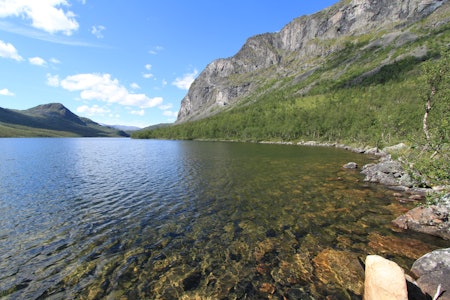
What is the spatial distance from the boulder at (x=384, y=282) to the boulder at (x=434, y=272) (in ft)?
7.39

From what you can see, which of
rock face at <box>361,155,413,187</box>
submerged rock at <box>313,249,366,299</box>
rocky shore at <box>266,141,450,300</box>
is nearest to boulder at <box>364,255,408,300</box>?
rocky shore at <box>266,141,450,300</box>

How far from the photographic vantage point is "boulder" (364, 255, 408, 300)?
28.9 feet

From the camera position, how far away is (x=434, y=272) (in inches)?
423

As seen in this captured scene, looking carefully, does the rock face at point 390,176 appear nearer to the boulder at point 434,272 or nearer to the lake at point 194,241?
the lake at point 194,241

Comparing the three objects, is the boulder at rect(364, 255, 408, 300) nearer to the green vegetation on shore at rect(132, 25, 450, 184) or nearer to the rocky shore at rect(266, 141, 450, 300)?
the rocky shore at rect(266, 141, 450, 300)

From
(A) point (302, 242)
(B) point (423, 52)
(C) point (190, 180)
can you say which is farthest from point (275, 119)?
(A) point (302, 242)

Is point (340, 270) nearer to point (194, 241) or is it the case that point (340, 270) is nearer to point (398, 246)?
point (398, 246)

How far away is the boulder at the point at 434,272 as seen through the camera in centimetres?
994

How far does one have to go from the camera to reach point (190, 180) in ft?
120

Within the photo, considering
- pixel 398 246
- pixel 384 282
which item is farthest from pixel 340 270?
pixel 398 246

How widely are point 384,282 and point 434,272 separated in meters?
3.98

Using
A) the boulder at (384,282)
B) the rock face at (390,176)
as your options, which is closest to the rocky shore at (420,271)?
the boulder at (384,282)

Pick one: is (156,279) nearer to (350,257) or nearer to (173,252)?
(173,252)

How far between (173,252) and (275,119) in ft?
622
